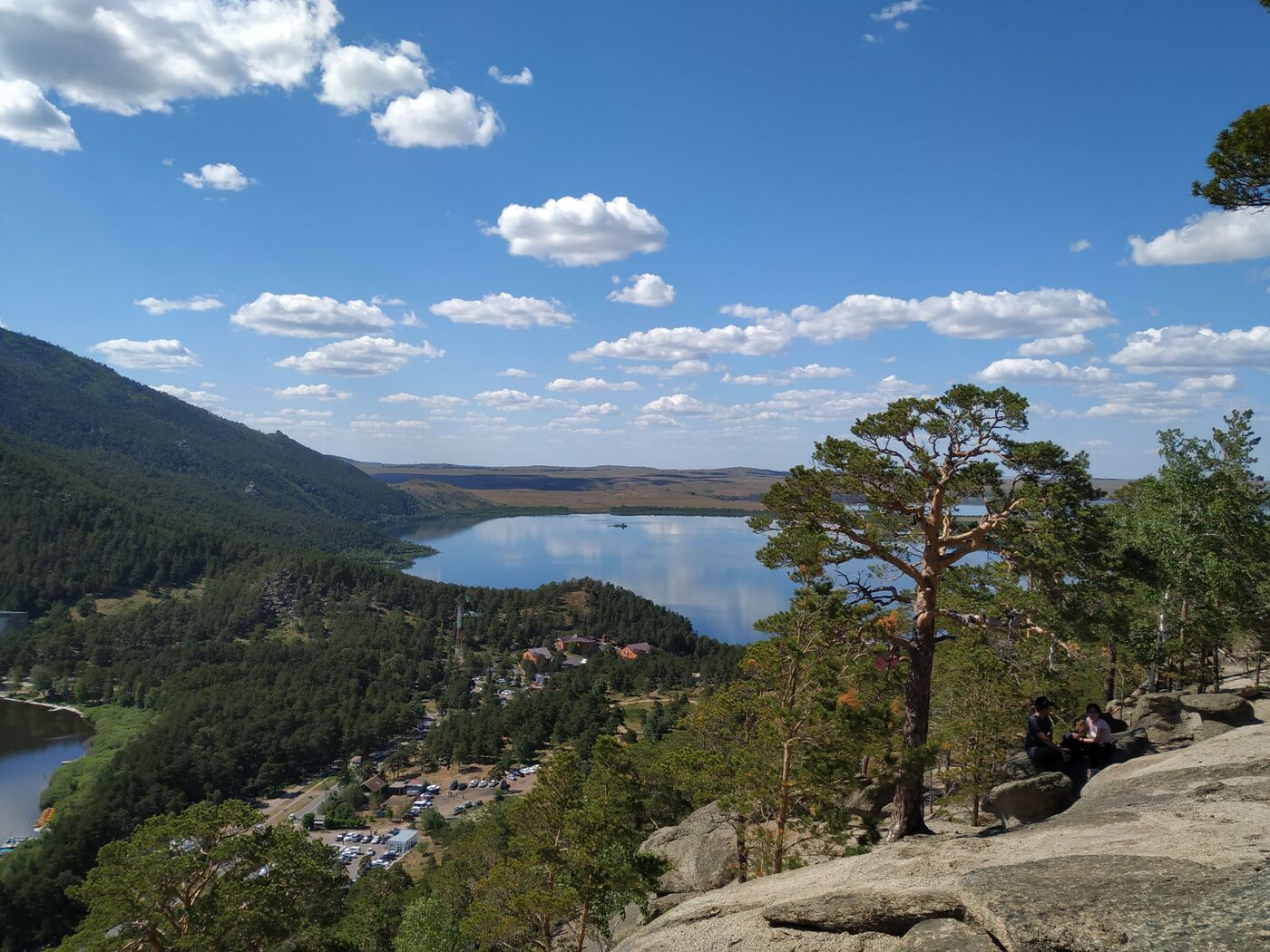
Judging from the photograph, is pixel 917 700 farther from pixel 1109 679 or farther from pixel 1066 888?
pixel 1109 679

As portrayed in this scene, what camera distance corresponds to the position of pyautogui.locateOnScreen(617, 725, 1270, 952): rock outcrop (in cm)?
582

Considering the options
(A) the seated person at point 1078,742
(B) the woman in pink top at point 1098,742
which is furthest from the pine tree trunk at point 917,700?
(B) the woman in pink top at point 1098,742

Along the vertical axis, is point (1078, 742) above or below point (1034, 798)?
above

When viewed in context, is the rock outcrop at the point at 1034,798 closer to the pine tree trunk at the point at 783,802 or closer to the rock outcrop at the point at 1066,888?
the rock outcrop at the point at 1066,888

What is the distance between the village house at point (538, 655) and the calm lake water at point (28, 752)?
57446mm

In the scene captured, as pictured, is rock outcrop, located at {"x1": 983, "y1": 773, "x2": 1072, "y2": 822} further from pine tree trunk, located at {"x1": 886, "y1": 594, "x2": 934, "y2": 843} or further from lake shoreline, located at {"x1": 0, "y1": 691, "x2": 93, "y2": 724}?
lake shoreline, located at {"x1": 0, "y1": 691, "x2": 93, "y2": 724}

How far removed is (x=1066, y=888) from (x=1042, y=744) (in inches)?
277

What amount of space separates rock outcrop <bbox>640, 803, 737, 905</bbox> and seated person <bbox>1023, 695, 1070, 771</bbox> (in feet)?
22.7

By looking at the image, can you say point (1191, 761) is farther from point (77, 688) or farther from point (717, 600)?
point (717, 600)

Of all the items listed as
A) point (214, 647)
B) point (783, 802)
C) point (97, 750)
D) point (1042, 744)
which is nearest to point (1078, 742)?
point (1042, 744)

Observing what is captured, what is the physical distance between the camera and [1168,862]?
6.70 meters

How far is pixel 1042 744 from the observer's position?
498 inches

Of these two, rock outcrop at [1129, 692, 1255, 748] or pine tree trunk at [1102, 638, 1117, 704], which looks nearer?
rock outcrop at [1129, 692, 1255, 748]

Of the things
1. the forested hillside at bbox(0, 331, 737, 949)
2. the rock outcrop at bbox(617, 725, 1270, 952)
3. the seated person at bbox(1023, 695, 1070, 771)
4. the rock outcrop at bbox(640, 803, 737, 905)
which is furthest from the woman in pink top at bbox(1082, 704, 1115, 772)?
the forested hillside at bbox(0, 331, 737, 949)
